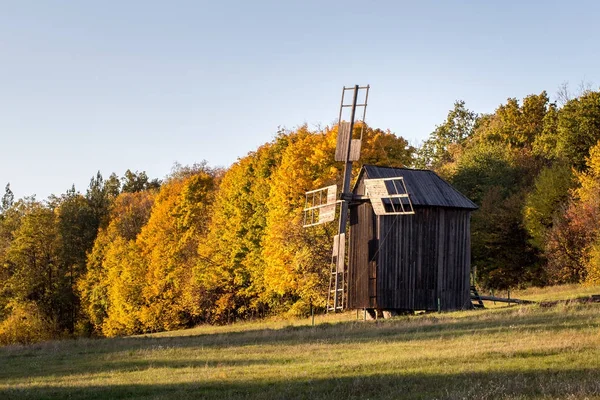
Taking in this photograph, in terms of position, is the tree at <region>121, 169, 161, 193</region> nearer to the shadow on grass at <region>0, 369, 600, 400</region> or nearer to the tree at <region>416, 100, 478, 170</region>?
the tree at <region>416, 100, 478, 170</region>

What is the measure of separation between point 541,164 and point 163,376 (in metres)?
49.1

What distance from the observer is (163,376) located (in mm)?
21500

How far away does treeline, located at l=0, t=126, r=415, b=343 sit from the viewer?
5050 centimetres

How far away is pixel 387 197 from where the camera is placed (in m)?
38.7

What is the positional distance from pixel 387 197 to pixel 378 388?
22.3 metres

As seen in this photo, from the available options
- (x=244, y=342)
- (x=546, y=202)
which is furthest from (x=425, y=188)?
(x=546, y=202)

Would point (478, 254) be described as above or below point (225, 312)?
above

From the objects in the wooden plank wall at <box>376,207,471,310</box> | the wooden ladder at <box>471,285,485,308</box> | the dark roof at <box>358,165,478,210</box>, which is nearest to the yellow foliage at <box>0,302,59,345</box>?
the wooden plank wall at <box>376,207,471,310</box>

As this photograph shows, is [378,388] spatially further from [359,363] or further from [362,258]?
[362,258]

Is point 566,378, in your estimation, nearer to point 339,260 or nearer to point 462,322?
point 462,322

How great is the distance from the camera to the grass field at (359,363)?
16.8m

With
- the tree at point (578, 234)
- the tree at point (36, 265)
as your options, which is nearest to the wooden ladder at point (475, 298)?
the tree at point (578, 234)

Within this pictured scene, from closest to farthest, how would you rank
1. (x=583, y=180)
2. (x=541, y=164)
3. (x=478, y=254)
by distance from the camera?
(x=583, y=180), (x=478, y=254), (x=541, y=164)

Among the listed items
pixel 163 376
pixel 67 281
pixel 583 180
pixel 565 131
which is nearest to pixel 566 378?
pixel 163 376
